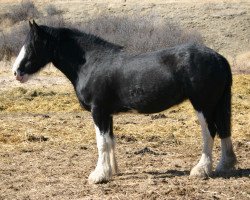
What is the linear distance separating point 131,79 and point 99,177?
1.34 metres

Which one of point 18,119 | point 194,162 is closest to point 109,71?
point 194,162

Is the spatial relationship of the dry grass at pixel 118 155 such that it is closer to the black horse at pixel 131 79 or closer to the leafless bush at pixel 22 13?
the black horse at pixel 131 79

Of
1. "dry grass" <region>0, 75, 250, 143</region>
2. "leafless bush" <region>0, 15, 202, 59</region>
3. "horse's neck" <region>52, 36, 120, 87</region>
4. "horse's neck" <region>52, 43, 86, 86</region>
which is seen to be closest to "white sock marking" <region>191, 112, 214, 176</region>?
"horse's neck" <region>52, 36, 120, 87</region>

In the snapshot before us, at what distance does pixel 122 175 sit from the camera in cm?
743

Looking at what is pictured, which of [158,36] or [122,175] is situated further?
[158,36]

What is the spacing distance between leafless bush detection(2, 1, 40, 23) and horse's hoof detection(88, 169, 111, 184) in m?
41.6

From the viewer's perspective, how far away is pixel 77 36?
7621 mm

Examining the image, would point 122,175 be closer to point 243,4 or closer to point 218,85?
point 218,85

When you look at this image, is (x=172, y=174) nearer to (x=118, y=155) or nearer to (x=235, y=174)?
(x=235, y=174)

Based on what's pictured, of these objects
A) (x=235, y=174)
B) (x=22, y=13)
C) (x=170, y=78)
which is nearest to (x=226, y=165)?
(x=235, y=174)

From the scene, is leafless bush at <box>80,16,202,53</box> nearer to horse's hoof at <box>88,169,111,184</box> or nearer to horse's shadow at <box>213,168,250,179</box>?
horse's shadow at <box>213,168,250,179</box>

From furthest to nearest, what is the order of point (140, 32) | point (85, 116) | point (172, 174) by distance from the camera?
1. point (140, 32)
2. point (85, 116)
3. point (172, 174)

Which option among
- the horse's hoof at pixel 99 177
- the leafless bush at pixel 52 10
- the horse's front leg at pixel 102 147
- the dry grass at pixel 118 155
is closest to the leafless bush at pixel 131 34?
the leafless bush at pixel 52 10

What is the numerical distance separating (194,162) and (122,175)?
4.14ft
